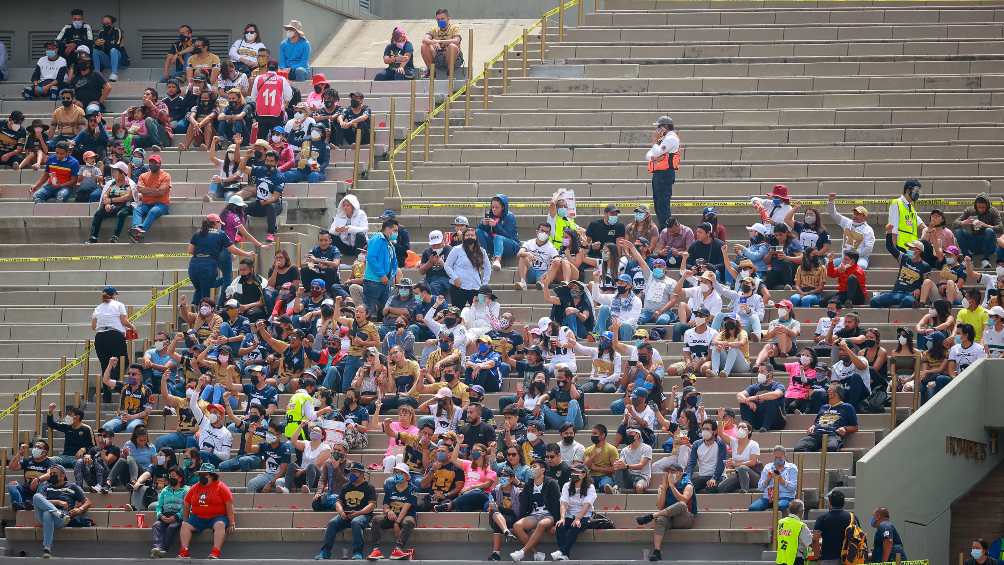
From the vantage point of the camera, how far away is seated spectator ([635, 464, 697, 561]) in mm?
22656

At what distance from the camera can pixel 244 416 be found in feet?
84.7

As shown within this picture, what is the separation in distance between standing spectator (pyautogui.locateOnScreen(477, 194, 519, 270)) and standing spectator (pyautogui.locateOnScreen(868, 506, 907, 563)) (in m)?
8.72

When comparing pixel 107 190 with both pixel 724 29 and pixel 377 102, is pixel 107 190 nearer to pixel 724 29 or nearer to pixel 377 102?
pixel 377 102

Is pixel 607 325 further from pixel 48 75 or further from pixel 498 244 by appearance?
pixel 48 75

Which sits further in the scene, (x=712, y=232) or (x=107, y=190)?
(x=107, y=190)

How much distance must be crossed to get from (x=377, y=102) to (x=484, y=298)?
30.7 ft

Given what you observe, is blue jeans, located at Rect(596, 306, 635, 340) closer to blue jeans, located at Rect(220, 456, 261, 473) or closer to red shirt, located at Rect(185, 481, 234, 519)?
blue jeans, located at Rect(220, 456, 261, 473)

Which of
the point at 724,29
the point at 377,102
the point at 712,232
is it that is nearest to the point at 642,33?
the point at 724,29

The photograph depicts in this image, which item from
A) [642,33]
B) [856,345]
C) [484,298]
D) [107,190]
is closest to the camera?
[856,345]

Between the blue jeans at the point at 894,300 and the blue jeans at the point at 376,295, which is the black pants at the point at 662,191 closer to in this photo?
Result: the blue jeans at the point at 894,300

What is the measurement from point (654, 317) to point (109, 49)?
15.0 m

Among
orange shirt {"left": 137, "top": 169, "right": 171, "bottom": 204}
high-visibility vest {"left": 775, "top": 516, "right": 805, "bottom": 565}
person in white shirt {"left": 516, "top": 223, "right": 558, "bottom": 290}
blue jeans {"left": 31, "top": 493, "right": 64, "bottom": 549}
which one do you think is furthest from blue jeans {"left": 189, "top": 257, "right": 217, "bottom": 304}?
high-visibility vest {"left": 775, "top": 516, "right": 805, "bottom": 565}

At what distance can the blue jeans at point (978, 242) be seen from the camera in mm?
28172

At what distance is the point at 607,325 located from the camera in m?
26.8
